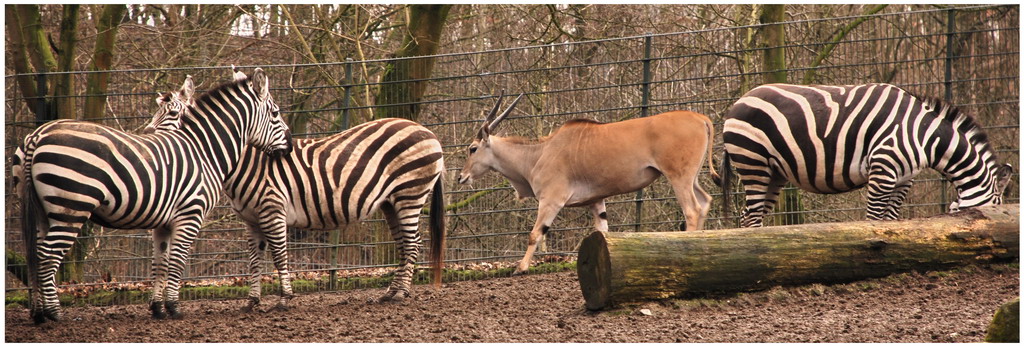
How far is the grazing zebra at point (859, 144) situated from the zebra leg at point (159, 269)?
477 centimetres

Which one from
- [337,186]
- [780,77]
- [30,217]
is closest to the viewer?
[30,217]

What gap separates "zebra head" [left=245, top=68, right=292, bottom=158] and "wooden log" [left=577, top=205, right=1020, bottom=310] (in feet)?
9.04

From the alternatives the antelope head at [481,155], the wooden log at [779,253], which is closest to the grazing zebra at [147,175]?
the antelope head at [481,155]

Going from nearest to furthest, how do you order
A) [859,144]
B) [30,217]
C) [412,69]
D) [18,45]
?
[30,217], [859,144], [18,45], [412,69]

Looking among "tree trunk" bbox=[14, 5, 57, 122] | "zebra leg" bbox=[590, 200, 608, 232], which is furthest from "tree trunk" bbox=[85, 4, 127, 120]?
"zebra leg" bbox=[590, 200, 608, 232]

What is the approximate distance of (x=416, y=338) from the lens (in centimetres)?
678

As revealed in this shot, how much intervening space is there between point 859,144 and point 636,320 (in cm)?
283

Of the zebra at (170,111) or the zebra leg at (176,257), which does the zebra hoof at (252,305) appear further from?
the zebra at (170,111)

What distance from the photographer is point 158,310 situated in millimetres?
7984

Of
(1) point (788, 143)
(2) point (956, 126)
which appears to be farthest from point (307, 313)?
(2) point (956, 126)

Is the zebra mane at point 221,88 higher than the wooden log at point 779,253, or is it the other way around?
the zebra mane at point 221,88

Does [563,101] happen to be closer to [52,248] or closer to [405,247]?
[405,247]

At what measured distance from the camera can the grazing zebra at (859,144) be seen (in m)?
8.37

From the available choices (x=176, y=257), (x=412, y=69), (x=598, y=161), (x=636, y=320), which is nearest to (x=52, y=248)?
(x=176, y=257)
